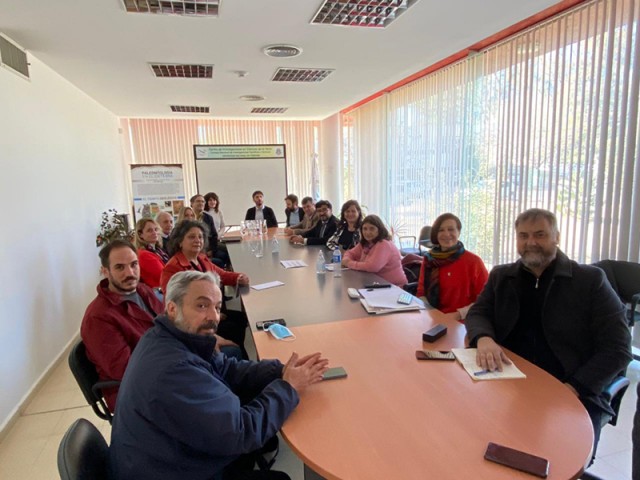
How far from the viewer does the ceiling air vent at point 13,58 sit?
9.23 feet

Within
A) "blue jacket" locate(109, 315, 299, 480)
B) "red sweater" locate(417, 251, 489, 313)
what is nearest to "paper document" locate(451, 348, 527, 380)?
"blue jacket" locate(109, 315, 299, 480)

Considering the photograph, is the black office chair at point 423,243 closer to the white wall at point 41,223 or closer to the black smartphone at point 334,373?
the black smartphone at point 334,373

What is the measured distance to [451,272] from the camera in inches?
96.6

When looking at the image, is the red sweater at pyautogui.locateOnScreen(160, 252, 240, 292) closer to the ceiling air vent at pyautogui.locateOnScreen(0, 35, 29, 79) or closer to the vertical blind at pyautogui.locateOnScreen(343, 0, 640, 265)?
the ceiling air vent at pyautogui.locateOnScreen(0, 35, 29, 79)

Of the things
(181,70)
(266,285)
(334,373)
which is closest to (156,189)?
(181,70)

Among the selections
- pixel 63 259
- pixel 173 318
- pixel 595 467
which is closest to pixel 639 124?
pixel 595 467

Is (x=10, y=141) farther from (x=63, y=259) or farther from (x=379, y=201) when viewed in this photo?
(x=379, y=201)

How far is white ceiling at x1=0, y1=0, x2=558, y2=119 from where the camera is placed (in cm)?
264

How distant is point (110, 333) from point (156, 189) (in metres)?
5.61

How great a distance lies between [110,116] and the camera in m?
6.28

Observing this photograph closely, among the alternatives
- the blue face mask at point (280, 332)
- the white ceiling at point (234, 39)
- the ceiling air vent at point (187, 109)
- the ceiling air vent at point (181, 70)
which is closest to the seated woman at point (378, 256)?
the blue face mask at point (280, 332)

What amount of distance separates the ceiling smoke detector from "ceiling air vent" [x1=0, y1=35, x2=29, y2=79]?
6.41 feet

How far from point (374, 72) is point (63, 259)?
3.84 m

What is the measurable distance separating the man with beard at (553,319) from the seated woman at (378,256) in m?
1.21
